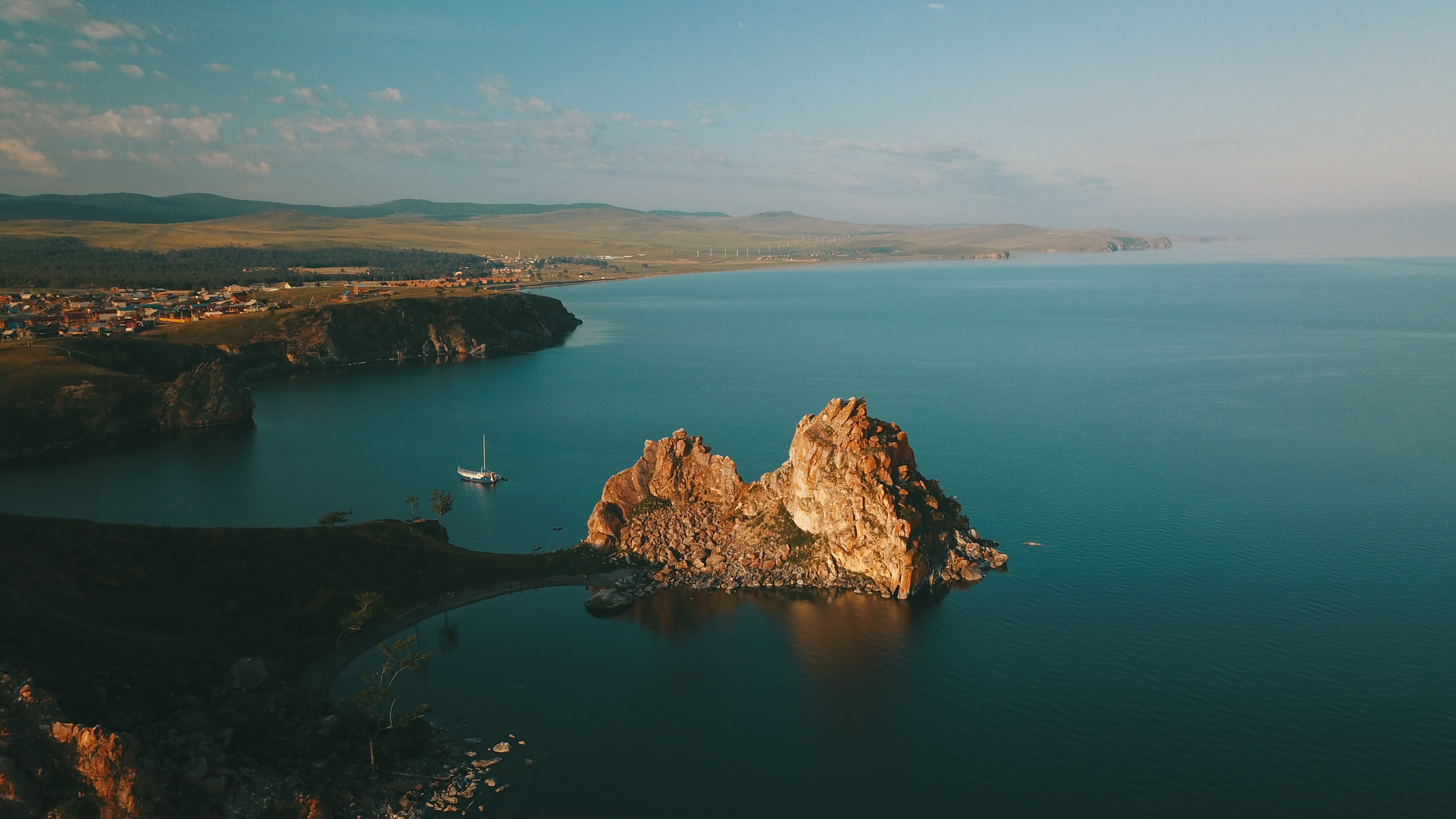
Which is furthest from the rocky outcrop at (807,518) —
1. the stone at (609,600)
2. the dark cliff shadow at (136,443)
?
the dark cliff shadow at (136,443)

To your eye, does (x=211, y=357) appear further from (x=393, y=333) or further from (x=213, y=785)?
(x=213, y=785)

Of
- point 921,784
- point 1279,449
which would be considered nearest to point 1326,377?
point 1279,449

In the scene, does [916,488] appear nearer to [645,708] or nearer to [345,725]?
[645,708]

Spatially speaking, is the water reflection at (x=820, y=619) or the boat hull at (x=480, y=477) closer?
the water reflection at (x=820, y=619)

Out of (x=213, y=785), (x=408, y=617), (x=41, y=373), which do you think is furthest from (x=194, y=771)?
(x=41, y=373)

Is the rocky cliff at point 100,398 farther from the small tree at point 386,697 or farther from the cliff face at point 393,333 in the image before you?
the small tree at point 386,697

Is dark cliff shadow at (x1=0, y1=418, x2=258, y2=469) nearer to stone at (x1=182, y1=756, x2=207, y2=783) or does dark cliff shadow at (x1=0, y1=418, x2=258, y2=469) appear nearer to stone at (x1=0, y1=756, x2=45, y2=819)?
stone at (x1=182, y1=756, x2=207, y2=783)
